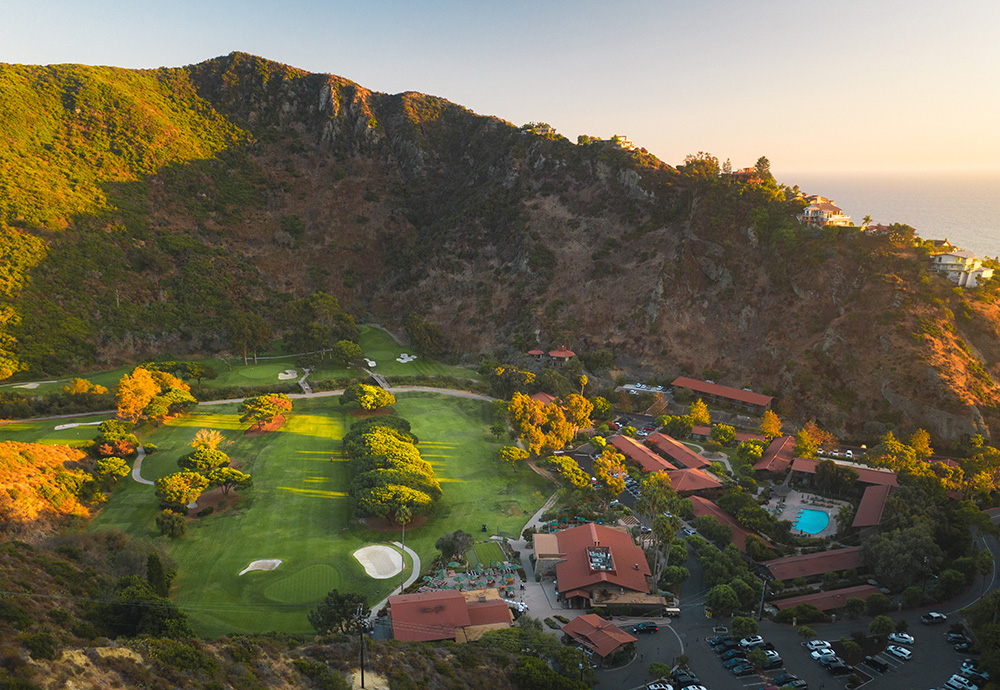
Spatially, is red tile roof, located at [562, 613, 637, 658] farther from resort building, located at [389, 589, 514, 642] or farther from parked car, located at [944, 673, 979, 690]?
parked car, located at [944, 673, 979, 690]

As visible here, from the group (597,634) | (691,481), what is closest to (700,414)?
(691,481)

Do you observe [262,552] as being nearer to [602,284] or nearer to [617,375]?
[617,375]

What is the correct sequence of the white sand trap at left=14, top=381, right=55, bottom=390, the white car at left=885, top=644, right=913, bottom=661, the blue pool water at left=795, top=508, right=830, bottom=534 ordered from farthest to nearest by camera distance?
1. the white sand trap at left=14, top=381, right=55, bottom=390
2. the blue pool water at left=795, top=508, right=830, bottom=534
3. the white car at left=885, top=644, right=913, bottom=661

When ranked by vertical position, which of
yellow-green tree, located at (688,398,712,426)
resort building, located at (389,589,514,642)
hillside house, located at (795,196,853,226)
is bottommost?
resort building, located at (389,589,514,642)

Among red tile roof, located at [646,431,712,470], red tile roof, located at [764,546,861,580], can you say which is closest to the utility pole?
Result: red tile roof, located at [764,546,861,580]

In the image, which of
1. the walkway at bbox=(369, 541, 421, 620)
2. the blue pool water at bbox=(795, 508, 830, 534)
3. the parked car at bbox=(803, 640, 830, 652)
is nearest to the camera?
the parked car at bbox=(803, 640, 830, 652)

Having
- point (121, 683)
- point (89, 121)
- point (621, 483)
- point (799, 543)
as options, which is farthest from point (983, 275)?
point (89, 121)
